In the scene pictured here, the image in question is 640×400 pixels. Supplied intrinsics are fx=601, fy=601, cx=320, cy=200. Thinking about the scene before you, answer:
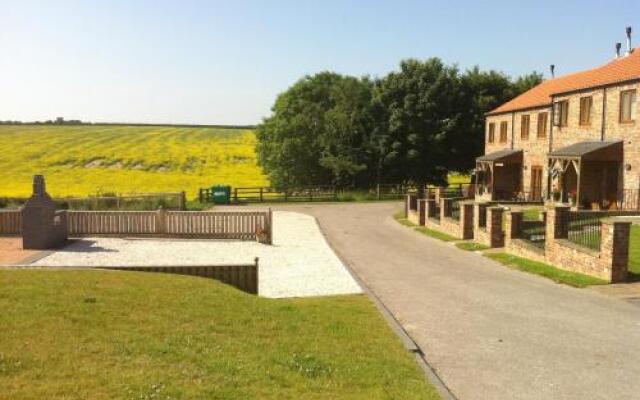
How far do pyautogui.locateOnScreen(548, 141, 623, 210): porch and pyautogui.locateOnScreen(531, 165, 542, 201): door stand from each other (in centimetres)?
349

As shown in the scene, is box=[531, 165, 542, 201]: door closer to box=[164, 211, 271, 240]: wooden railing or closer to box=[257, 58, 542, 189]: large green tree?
box=[257, 58, 542, 189]: large green tree

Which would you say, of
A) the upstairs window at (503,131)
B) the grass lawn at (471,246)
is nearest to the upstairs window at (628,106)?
the grass lawn at (471,246)

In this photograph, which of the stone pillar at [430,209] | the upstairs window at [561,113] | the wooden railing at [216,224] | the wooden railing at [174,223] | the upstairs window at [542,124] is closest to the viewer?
the wooden railing at [174,223]

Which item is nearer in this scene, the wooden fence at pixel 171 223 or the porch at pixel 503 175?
the wooden fence at pixel 171 223

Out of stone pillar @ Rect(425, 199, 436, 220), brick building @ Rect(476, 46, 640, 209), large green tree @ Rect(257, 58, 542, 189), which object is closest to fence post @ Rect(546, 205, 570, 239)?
brick building @ Rect(476, 46, 640, 209)

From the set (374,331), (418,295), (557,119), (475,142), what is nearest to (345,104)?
(475,142)

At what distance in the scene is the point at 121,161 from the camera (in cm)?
7869

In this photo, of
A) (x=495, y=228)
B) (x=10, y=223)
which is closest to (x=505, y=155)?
(x=495, y=228)

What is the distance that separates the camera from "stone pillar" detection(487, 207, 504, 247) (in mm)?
20484

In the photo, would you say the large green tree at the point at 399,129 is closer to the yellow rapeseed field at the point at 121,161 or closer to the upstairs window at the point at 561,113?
the yellow rapeseed field at the point at 121,161

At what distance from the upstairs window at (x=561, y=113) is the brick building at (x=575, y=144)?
0.05m

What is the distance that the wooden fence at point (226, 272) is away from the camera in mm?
12344

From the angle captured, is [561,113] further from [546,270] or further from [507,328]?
[507,328]

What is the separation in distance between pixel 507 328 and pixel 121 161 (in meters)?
74.9
